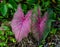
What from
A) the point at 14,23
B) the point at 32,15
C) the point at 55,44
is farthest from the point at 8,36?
the point at 55,44

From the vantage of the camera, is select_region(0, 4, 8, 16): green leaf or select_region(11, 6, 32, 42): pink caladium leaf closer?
select_region(11, 6, 32, 42): pink caladium leaf

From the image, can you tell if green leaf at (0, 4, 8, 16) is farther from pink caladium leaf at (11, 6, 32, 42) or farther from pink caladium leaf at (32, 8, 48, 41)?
pink caladium leaf at (32, 8, 48, 41)

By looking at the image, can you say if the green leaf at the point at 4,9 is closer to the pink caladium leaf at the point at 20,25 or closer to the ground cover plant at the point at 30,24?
the ground cover plant at the point at 30,24

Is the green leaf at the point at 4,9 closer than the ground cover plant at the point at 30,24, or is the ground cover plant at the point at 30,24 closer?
the ground cover plant at the point at 30,24

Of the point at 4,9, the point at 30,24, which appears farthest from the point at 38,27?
the point at 4,9

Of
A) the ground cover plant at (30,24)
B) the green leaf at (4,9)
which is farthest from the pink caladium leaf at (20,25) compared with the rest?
the green leaf at (4,9)

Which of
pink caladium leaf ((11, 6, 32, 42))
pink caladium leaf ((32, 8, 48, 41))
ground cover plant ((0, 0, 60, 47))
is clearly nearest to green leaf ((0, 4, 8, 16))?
ground cover plant ((0, 0, 60, 47))

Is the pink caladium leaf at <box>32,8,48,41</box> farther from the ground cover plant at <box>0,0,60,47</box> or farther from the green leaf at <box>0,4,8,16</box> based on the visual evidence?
the green leaf at <box>0,4,8,16</box>

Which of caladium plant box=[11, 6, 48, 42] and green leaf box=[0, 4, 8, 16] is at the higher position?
green leaf box=[0, 4, 8, 16]

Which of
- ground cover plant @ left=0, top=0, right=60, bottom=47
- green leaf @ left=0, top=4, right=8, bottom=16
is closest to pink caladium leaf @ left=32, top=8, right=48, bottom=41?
ground cover plant @ left=0, top=0, right=60, bottom=47
